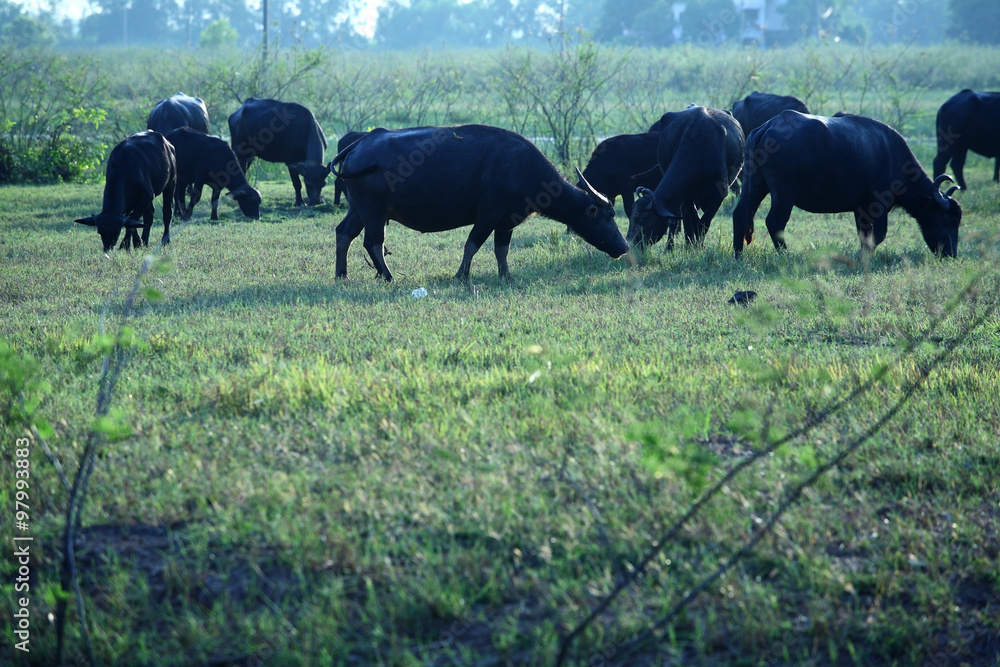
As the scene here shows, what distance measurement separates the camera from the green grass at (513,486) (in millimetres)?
3074

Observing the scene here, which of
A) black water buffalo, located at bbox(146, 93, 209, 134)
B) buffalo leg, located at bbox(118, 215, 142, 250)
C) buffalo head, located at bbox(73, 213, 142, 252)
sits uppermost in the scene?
black water buffalo, located at bbox(146, 93, 209, 134)

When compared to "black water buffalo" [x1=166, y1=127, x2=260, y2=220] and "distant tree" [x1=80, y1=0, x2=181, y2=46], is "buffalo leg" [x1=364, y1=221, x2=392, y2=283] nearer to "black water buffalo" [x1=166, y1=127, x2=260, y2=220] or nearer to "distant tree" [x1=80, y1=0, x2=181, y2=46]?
"black water buffalo" [x1=166, y1=127, x2=260, y2=220]

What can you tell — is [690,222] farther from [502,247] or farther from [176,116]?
[176,116]

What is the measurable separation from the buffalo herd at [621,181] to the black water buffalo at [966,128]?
836 cm

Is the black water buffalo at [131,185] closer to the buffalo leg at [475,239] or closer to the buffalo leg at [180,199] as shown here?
the buffalo leg at [180,199]

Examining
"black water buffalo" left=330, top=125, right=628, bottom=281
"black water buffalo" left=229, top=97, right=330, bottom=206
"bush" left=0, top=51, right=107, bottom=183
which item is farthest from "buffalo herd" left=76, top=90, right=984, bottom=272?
"bush" left=0, top=51, right=107, bottom=183

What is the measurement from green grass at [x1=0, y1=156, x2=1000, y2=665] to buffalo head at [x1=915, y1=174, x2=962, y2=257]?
334 cm

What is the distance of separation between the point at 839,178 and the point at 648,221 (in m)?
2.15

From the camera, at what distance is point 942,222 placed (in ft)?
33.1

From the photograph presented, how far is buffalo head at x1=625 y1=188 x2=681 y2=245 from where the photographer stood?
411 inches

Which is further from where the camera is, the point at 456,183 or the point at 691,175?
the point at 691,175

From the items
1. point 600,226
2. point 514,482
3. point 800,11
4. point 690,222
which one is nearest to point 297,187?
point 690,222

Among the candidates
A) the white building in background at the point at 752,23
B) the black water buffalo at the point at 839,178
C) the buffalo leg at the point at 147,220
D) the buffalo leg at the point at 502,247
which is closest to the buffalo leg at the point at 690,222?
the black water buffalo at the point at 839,178

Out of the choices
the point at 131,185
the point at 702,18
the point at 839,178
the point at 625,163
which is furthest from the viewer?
the point at 702,18
